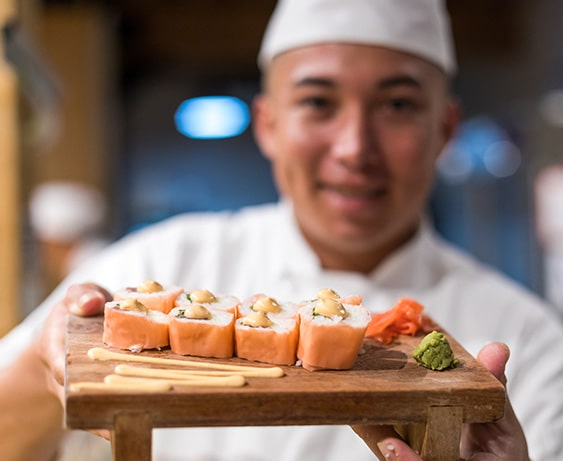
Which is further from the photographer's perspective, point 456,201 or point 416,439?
point 456,201

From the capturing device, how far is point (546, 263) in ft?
22.7

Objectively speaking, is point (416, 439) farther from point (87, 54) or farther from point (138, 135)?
point (138, 135)

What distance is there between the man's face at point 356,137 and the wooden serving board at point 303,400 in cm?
87

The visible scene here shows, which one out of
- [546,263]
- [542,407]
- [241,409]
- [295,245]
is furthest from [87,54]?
[241,409]

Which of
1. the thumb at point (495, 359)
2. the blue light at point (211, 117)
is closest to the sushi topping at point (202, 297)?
the thumb at point (495, 359)

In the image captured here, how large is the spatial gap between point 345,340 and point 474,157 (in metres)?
8.82

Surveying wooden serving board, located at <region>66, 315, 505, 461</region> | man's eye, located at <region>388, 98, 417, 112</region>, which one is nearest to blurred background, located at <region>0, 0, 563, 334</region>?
man's eye, located at <region>388, 98, 417, 112</region>

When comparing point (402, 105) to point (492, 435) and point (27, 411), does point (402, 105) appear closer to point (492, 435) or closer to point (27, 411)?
point (492, 435)

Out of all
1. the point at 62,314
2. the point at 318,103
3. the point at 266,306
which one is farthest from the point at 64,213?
the point at 266,306

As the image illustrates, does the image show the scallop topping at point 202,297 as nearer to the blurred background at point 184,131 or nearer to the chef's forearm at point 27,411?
the chef's forearm at point 27,411

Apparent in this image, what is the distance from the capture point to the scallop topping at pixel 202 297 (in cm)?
116

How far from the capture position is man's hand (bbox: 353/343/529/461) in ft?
3.53

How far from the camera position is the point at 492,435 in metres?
1.11

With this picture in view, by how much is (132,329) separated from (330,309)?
0.94 ft
